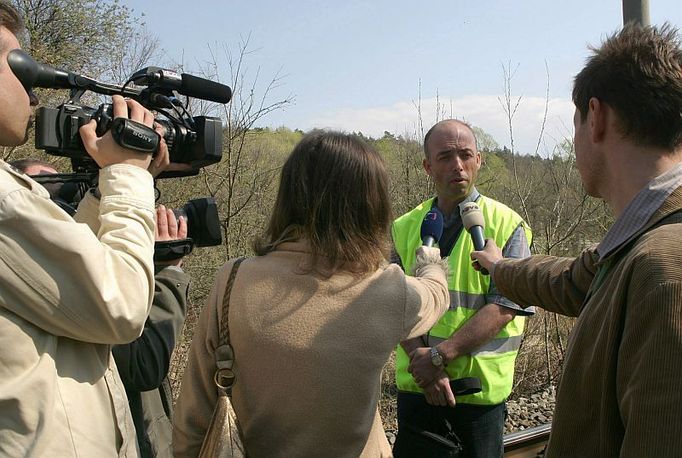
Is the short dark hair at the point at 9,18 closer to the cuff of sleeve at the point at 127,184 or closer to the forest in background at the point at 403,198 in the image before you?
the cuff of sleeve at the point at 127,184

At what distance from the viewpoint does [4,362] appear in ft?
4.41

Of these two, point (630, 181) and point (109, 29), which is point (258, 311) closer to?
point (630, 181)

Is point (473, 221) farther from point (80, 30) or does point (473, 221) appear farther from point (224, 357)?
point (80, 30)

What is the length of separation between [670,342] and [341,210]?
3.60 feet

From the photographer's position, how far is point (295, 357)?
6.53 feet

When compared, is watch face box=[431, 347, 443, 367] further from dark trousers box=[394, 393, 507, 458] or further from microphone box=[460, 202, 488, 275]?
microphone box=[460, 202, 488, 275]

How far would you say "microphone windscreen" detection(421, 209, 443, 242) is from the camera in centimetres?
329

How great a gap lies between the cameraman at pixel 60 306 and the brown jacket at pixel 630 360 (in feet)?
3.51

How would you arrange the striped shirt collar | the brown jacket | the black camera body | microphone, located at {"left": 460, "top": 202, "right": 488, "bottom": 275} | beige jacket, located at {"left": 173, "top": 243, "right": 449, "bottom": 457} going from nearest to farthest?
the brown jacket, the striped shirt collar, the black camera body, beige jacket, located at {"left": 173, "top": 243, "right": 449, "bottom": 457}, microphone, located at {"left": 460, "top": 202, "right": 488, "bottom": 275}

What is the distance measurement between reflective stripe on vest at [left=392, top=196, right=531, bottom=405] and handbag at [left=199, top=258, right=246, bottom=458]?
1475 millimetres

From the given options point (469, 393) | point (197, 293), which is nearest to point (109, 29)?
point (197, 293)

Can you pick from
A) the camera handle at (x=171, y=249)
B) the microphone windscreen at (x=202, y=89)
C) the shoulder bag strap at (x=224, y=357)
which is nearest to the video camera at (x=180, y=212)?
the camera handle at (x=171, y=249)

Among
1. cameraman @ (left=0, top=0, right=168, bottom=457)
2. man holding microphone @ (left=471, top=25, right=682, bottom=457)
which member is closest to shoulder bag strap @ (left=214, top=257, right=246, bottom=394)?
cameraman @ (left=0, top=0, right=168, bottom=457)

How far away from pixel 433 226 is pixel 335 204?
1.31 metres
